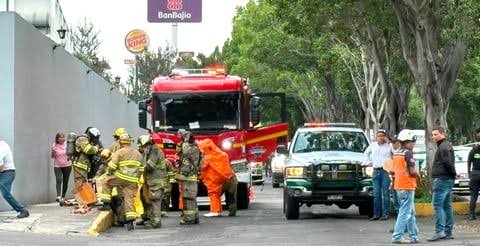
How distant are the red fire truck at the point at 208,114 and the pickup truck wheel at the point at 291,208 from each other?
7.84 feet

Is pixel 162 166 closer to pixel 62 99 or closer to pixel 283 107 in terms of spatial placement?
pixel 283 107

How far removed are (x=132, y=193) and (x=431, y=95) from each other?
29.5 feet

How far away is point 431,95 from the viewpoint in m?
21.0

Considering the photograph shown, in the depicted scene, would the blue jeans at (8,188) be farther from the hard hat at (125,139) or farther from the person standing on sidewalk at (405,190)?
the person standing on sidewalk at (405,190)

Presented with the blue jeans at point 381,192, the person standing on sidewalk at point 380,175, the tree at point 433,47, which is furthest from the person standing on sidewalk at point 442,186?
the tree at point 433,47

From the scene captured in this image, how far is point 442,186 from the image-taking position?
1394cm

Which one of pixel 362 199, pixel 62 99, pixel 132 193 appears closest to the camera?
pixel 132 193

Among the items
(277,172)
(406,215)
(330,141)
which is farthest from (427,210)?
(277,172)

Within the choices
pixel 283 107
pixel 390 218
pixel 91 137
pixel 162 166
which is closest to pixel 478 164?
pixel 390 218

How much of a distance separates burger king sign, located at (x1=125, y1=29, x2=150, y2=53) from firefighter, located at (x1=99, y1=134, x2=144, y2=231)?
4554 centimetres

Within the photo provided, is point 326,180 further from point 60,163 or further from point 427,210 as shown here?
point 60,163

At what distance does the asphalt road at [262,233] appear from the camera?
44.7 feet

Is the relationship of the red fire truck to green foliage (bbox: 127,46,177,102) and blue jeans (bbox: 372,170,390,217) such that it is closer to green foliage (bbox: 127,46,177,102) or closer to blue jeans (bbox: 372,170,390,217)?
blue jeans (bbox: 372,170,390,217)

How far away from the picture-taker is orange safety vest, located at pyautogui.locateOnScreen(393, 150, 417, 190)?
13.6m
